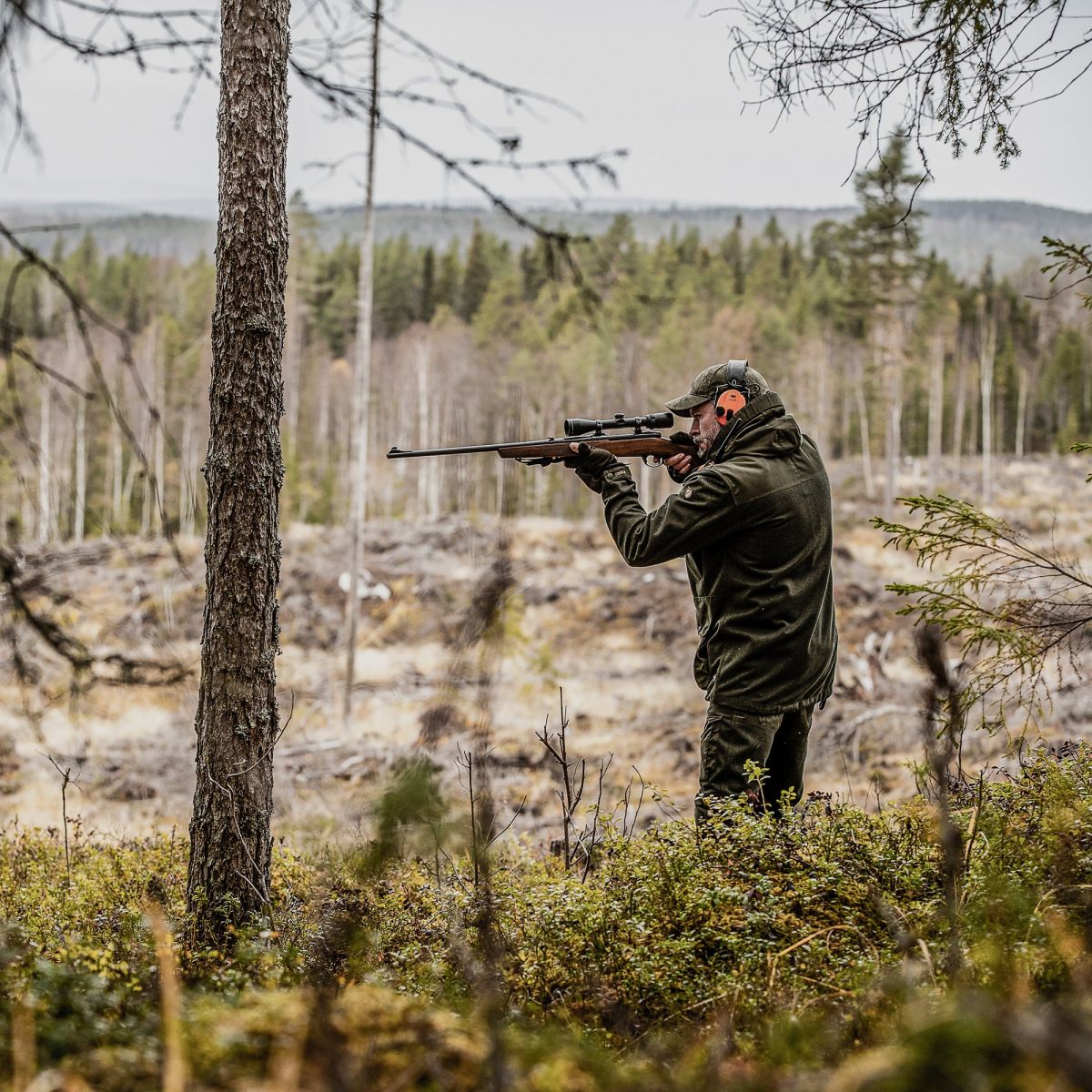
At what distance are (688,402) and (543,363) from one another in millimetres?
38916

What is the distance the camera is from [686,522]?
407 cm

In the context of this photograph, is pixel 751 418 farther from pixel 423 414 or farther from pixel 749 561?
pixel 423 414

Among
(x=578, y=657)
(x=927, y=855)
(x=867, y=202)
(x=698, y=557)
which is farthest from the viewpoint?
(x=867, y=202)

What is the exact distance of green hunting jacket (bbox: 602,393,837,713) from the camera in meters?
4.09

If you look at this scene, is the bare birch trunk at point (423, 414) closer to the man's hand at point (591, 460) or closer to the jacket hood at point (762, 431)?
the man's hand at point (591, 460)

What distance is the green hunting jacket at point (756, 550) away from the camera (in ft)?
13.4

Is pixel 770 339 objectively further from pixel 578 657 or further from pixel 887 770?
pixel 887 770

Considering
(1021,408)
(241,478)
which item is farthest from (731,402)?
(1021,408)

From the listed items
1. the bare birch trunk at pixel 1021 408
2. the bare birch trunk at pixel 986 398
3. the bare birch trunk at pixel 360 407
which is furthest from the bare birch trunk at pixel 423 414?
the bare birch trunk at pixel 1021 408

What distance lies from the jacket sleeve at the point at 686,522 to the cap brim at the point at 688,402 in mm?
368

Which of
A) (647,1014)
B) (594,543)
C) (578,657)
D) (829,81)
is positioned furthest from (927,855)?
(594,543)

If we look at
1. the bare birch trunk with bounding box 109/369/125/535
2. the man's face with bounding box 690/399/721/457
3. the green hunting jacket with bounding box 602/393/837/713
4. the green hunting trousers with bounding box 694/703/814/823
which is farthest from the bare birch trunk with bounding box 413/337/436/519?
the green hunting trousers with bounding box 694/703/814/823

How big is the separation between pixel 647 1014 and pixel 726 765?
61.8 inches

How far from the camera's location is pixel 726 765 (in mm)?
4133
